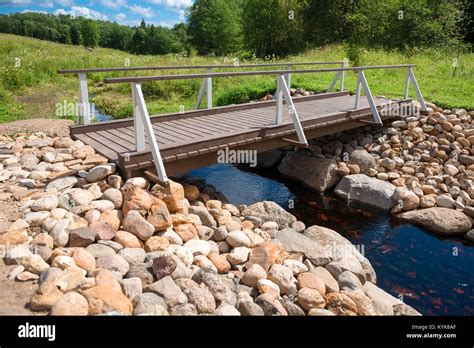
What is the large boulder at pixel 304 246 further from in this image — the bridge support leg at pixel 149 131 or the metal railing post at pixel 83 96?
the metal railing post at pixel 83 96

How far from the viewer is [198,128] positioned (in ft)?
27.5

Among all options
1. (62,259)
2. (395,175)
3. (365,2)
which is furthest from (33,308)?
(365,2)

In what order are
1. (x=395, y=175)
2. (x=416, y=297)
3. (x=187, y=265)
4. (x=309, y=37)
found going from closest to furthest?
(x=187, y=265) → (x=416, y=297) → (x=395, y=175) → (x=309, y=37)

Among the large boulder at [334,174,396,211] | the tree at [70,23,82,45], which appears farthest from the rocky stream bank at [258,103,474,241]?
the tree at [70,23,82,45]

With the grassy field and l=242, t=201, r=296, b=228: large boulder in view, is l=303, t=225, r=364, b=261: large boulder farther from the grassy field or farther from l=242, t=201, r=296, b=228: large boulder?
the grassy field

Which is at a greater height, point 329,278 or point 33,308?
point 33,308

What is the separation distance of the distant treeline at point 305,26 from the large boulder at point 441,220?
50.7ft

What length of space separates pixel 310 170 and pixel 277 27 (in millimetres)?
29454

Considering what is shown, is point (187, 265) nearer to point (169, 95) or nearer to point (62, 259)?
point (62, 259)

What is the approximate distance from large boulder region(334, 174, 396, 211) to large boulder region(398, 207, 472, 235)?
0.62 meters

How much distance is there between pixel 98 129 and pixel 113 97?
10.6 m

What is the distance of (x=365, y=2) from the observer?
1260 inches

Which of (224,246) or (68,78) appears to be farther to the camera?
(68,78)

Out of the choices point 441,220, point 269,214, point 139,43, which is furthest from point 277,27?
point 139,43
